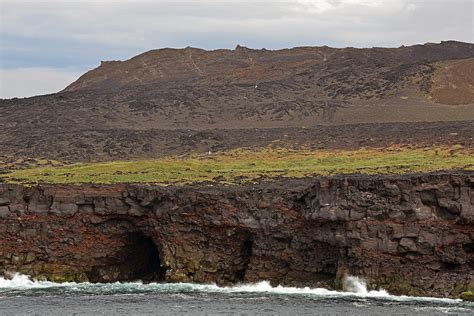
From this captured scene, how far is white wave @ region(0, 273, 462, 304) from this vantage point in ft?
216

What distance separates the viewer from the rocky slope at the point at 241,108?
127m

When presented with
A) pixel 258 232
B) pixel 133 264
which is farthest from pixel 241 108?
pixel 258 232

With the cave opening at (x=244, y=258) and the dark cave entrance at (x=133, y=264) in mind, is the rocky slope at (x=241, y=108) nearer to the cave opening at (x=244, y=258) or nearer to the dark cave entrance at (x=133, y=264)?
the dark cave entrance at (x=133, y=264)

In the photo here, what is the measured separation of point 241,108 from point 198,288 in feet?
274

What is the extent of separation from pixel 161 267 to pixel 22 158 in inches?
1935

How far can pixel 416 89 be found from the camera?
14875 cm

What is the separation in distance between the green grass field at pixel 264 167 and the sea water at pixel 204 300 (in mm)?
15237

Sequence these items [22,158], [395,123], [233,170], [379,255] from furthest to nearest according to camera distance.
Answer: [395,123]
[22,158]
[233,170]
[379,255]

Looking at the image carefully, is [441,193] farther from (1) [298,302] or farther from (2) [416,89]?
(2) [416,89]

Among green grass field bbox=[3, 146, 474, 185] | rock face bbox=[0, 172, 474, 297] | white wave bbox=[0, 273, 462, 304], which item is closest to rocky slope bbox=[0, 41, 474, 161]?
green grass field bbox=[3, 146, 474, 185]

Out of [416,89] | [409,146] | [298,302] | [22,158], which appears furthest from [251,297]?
[416,89]

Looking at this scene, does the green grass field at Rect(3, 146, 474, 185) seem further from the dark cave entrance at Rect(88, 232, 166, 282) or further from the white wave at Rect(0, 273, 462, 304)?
the white wave at Rect(0, 273, 462, 304)

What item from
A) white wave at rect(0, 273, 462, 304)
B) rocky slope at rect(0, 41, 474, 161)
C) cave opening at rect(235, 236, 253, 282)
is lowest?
white wave at rect(0, 273, 462, 304)

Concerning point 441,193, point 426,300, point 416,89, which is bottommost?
point 426,300
